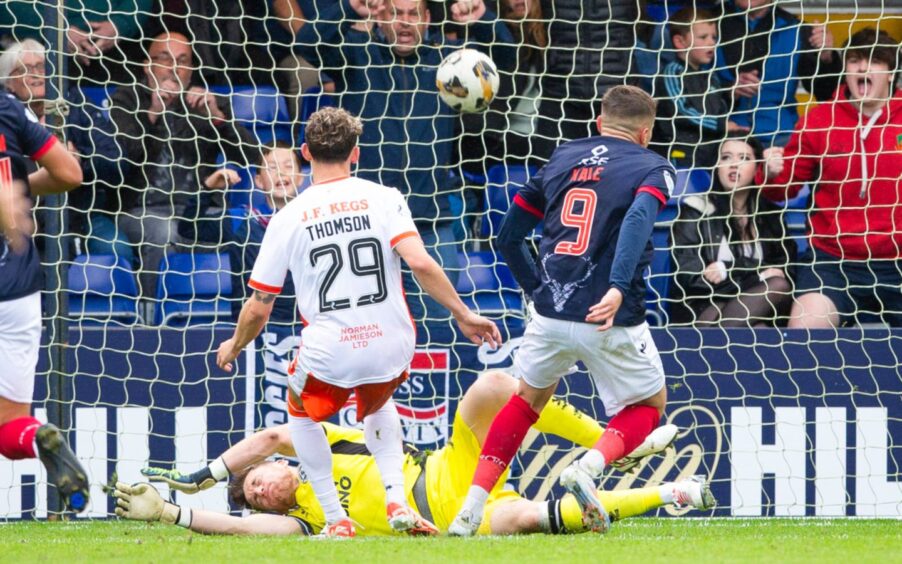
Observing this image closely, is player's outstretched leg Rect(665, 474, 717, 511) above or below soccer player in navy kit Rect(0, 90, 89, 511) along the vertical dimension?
below

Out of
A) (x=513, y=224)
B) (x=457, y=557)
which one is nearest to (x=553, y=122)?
(x=513, y=224)

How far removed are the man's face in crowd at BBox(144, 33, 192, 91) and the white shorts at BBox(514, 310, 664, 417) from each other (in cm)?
356

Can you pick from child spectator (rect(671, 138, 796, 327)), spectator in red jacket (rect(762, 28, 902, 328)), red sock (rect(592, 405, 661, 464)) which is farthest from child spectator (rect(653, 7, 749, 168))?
red sock (rect(592, 405, 661, 464))

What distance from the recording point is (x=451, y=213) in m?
8.29

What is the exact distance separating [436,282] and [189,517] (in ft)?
5.15

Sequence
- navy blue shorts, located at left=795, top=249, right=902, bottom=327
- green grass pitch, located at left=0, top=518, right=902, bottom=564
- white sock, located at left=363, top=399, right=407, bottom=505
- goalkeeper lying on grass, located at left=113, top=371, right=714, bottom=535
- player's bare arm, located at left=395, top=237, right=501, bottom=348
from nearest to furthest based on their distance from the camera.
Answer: green grass pitch, located at left=0, top=518, right=902, bottom=564 → player's bare arm, located at left=395, top=237, right=501, bottom=348 → white sock, located at left=363, top=399, right=407, bottom=505 → goalkeeper lying on grass, located at left=113, top=371, right=714, bottom=535 → navy blue shorts, located at left=795, top=249, right=902, bottom=327

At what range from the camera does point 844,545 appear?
533 cm

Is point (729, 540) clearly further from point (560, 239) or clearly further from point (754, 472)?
point (754, 472)

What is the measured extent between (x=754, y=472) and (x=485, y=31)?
10.5 feet

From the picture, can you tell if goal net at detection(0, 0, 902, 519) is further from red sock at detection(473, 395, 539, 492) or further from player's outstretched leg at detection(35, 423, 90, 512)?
player's outstretched leg at detection(35, 423, 90, 512)

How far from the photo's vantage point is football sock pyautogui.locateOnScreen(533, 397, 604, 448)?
602 cm

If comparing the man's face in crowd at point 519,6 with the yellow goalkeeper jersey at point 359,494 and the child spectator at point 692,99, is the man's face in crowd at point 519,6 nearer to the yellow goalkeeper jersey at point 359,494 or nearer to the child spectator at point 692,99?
the child spectator at point 692,99

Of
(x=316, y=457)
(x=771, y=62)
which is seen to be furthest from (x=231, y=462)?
(x=771, y=62)

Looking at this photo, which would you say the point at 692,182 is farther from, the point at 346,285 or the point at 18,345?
the point at 18,345
